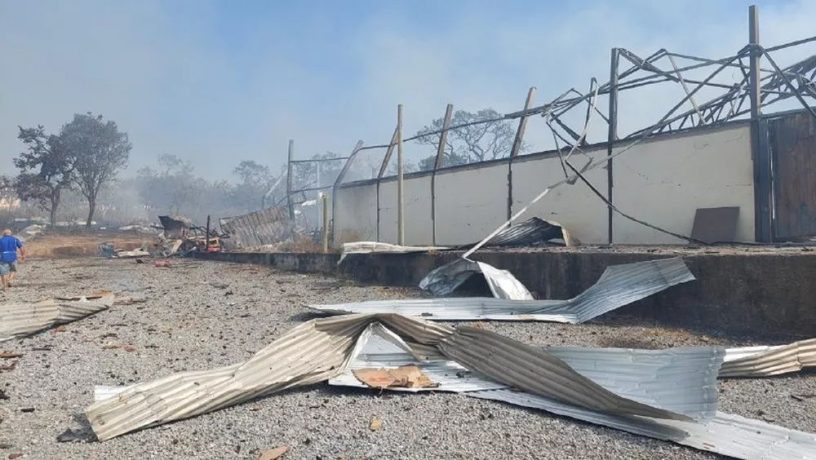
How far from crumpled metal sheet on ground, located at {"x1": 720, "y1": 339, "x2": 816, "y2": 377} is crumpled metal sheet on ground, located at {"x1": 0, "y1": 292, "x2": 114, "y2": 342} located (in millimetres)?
6117

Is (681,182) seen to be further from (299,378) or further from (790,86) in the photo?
(299,378)

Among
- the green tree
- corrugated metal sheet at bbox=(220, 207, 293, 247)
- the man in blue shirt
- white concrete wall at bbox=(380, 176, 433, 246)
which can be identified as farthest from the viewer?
the green tree

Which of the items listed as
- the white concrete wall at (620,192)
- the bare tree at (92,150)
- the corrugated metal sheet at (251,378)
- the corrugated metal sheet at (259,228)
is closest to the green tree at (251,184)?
the bare tree at (92,150)

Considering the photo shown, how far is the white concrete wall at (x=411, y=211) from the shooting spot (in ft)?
47.1

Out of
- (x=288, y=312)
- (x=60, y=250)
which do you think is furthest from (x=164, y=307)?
(x=60, y=250)

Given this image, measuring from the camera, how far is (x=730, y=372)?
360 cm

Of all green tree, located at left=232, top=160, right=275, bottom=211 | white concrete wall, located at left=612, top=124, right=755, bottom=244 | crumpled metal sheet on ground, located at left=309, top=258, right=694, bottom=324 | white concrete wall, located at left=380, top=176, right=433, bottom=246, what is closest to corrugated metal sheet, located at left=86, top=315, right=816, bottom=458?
crumpled metal sheet on ground, located at left=309, top=258, right=694, bottom=324

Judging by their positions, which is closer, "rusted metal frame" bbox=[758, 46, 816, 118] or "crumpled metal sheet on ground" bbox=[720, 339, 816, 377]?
"crumpled metal sheet on ground" bbox=[720, 339, 816, 377]

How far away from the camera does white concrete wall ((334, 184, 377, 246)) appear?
1653 cm

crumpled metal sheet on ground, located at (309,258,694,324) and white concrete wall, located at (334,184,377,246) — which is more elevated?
white concrete wall, located at (334,184,377,246)

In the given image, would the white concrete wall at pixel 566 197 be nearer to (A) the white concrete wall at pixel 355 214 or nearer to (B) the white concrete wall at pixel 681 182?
(B) the white concrete wall at pixel 681 182

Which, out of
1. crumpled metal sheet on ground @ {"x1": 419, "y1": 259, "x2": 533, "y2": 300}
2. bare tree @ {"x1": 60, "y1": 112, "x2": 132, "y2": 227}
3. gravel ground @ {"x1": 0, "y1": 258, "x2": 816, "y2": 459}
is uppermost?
bare tree @ {"x1": 60, "y1": 112, "x2": 132, "y2": 227}

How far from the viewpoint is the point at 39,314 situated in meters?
5.50

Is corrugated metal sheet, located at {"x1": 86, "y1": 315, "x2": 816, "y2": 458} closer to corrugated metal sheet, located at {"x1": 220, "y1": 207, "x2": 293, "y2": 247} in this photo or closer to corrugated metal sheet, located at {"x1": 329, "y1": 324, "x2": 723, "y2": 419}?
corrugated metal sheet, located at {"x1": 329, "y1": 324, "x2": 723, "y2": 419}
